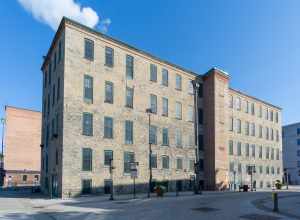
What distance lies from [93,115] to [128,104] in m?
5.29

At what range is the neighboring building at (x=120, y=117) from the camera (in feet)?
108

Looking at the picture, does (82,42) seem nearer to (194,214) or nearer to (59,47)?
(59,47)

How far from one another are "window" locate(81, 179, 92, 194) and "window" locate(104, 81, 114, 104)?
8967mm

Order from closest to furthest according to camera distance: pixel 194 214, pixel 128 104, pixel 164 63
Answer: pixel 194 214, pixel 128 104, pixel 164 63

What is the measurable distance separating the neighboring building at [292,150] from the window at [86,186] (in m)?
82.9

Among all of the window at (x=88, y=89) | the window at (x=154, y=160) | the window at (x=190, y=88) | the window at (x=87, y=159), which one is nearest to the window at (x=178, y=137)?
the window at (x=154, y=160)

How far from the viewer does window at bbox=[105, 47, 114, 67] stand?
3675 centimetres

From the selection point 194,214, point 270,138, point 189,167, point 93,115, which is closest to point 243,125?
point 270,138

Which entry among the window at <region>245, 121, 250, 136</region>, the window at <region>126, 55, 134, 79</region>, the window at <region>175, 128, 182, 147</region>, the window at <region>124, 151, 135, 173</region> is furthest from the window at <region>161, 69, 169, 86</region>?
the window at <region>245, 121, 250, 136</region>

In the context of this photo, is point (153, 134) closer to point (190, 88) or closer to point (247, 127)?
point (190, 88)

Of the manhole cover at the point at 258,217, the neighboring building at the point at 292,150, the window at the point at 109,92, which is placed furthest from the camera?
the neighboring building at the point at 292,150

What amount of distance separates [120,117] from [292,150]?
83705 millimetres

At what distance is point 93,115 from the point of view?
34.6 m

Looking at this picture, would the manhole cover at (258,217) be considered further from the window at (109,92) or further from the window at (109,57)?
the window at (109,57)
